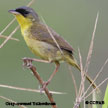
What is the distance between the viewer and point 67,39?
893 cm

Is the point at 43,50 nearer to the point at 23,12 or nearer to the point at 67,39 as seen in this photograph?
the point at 23,12

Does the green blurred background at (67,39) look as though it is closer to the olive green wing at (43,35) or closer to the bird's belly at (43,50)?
the olive green wing at (43,35)

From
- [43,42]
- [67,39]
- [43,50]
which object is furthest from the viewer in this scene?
[67,39]

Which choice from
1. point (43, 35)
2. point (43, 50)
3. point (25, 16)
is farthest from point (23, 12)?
point (43, 50)

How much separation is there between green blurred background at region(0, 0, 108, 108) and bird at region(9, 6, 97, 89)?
1.29 meters

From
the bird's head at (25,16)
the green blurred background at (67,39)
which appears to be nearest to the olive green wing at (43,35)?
the bird's head at (25,16)

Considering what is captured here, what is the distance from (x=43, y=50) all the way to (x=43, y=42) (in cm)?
14

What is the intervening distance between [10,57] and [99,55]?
157cm

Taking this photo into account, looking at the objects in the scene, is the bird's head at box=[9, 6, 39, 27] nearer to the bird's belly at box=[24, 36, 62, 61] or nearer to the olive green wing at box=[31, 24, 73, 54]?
the olive green wing at box=[31, 24, 73, 54]

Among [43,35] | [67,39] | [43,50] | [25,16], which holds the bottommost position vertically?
[67,39]

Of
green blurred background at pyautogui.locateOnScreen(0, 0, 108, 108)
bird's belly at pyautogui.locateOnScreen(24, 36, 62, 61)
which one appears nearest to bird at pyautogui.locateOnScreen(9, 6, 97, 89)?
bird's belly at pyautogui.locateOnScreen(24, 36, 62, 61)

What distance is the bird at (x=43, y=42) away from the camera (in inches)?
163

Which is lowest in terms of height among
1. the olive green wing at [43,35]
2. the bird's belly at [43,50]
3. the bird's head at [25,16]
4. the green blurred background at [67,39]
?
the green blurred background at [67,39]

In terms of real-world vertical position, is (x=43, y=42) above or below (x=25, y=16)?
below
